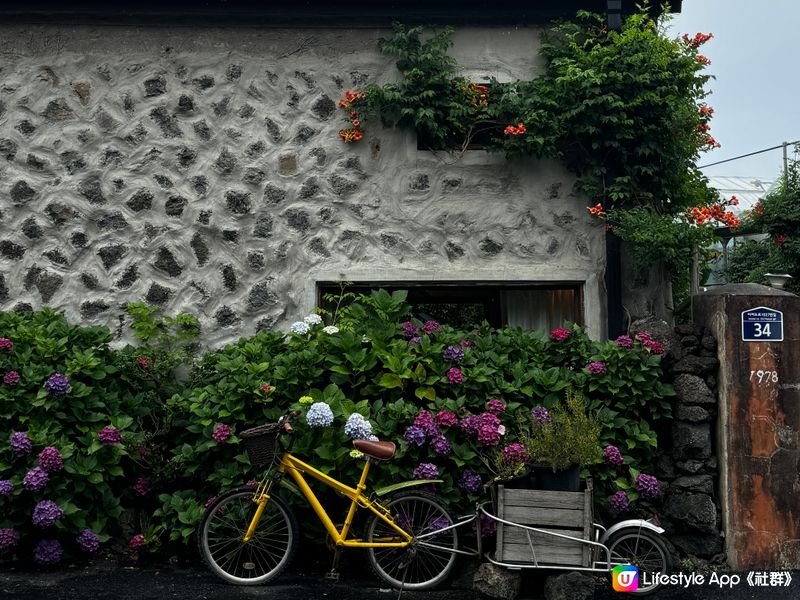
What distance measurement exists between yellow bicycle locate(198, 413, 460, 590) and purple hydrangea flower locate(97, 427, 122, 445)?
3.16ft

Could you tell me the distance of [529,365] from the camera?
645cm

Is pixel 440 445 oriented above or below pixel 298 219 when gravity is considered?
below

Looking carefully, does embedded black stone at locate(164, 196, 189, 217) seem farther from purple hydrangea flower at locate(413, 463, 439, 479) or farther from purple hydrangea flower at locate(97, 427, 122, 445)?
purple hydrangea flower at locate(413, 463, 439, 479)

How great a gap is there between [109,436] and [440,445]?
7.21ft

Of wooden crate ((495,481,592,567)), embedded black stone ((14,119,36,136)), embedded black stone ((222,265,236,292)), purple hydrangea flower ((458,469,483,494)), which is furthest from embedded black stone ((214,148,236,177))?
wooden crate ((495,481,592,567))

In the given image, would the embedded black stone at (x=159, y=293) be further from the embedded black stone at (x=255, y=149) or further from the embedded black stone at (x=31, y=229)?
the embedded black stone at (x=255, y=149)

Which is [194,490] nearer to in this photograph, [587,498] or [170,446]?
[170,446]

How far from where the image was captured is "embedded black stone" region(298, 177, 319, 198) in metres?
7.34

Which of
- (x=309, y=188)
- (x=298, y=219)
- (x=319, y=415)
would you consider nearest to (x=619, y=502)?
(x=319, y=415)

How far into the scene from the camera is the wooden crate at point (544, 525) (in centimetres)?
512

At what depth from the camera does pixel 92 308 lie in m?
7.25

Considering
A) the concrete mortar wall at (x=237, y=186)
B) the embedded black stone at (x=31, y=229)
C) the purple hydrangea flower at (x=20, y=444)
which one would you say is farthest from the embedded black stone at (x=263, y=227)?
the purple hydrangea flower at (x=20, y=444)

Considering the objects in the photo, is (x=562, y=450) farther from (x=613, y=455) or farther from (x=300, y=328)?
(x=300, y=328)

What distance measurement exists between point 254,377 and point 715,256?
3.79 metres
